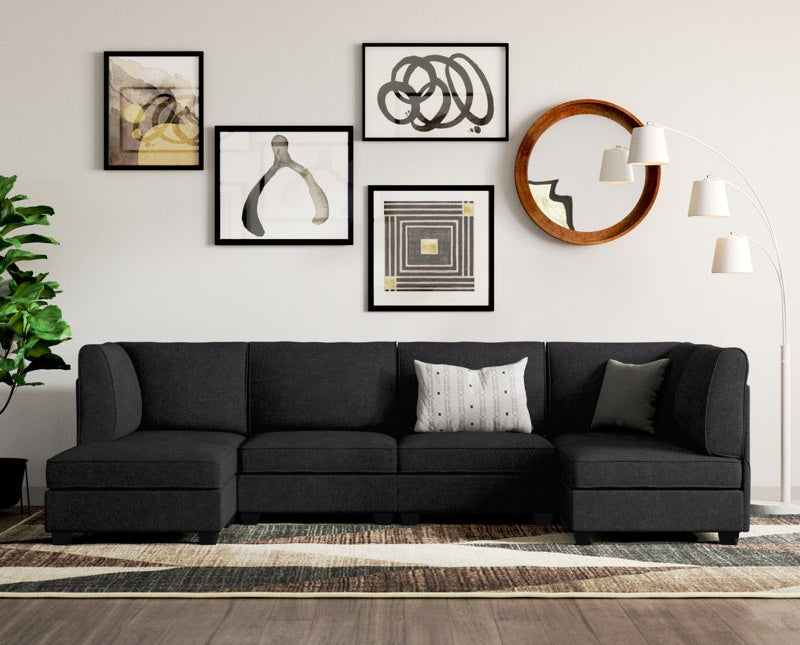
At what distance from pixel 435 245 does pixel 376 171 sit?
52 centimetres

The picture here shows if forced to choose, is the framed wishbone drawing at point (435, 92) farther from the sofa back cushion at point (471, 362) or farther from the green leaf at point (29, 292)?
the green leaf at point (29, 292)

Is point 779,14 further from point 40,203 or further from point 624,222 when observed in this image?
point 40,203

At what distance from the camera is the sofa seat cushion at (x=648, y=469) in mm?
3873

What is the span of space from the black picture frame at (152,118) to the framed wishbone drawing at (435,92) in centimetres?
92

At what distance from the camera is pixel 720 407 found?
13.0 feet

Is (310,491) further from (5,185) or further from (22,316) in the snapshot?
(5,185)

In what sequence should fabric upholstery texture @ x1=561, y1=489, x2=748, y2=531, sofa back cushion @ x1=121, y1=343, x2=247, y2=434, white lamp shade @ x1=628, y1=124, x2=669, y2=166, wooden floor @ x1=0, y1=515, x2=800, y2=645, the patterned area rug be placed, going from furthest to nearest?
sofa back cushion @ x1=121, y1=343, x2=247, y2=434 → white lamp shade @ x1=628, y1=124, x2=669, y2=166 → fabric upholstery texture @ x1=561, y1=489, x2=748, y2=531 → the patterned area rug → wooden floor @ x1=0, y1=515, x2=800, y2=645

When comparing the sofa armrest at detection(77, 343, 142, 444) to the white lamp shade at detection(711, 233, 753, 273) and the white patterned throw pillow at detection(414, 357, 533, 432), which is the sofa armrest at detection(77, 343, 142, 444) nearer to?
the white patterned throw pillow at detection(414, 357, 533, 432)

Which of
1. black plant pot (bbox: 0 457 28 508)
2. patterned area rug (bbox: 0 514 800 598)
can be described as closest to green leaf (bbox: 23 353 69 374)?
black plant pot (bbox: 0 457 28 508)

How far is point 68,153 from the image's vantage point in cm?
505

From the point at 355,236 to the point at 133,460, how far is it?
71.9 inches

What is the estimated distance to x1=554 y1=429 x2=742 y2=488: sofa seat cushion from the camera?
152 inches

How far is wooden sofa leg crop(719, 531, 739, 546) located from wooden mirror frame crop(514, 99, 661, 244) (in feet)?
5.74

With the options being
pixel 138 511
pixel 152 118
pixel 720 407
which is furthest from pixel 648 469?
pixel 152 118
